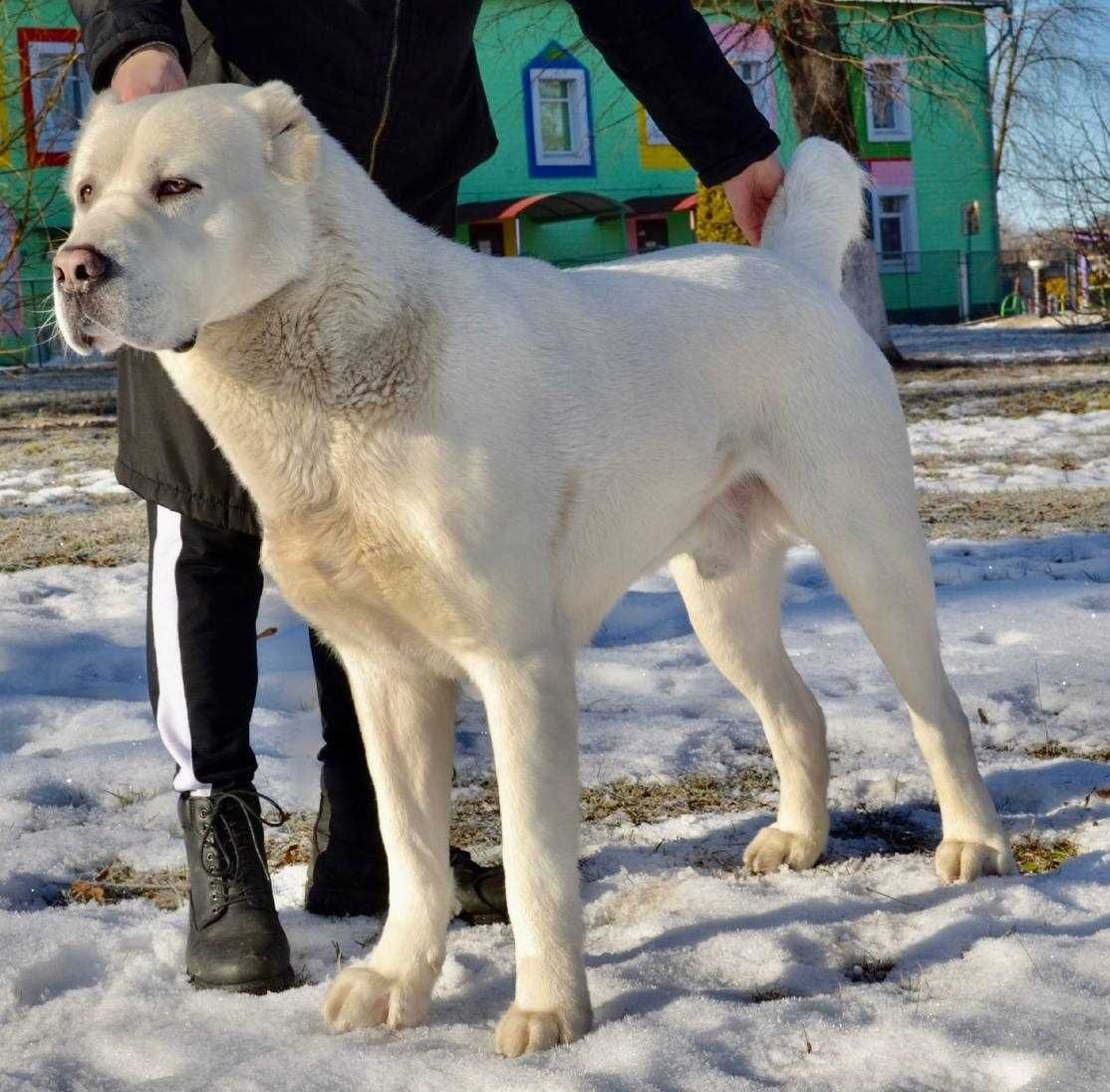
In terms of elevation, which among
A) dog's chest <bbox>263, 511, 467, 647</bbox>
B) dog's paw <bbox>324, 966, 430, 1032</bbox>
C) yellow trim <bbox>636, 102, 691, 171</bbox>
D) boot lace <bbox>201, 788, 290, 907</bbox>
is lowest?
dog's paw <bbox>324, 966, 430, 1032</bbox>

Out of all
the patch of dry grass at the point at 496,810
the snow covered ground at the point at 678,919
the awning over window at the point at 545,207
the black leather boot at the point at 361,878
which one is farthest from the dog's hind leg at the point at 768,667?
the awning over window at the point at 545,207

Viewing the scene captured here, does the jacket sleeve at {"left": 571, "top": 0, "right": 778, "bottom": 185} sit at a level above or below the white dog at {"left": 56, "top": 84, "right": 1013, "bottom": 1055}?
above

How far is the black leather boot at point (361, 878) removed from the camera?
2895mm

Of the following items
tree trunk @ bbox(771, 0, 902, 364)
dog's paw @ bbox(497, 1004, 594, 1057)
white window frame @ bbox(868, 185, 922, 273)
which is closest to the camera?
dog's paw @ bbox(497, 1004, 594, 1057)

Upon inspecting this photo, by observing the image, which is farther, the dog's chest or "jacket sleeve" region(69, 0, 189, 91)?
"jacket sleeve" region(69, 0, 189, 91)

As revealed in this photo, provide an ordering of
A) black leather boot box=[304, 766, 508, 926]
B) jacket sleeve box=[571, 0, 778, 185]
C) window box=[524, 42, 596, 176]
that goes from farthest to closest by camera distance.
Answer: window box=[524, 42, 596, 176] → jacket sleeve box=[571, 0, 778, 185] → black leather boot box=[304, 766, 508, 926]

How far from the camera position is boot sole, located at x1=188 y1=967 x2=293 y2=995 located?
8.25 feet

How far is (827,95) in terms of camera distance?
599 inches

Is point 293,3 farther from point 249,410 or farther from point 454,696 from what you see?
point 454,696

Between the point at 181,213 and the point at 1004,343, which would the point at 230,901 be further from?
the point at 1004,343

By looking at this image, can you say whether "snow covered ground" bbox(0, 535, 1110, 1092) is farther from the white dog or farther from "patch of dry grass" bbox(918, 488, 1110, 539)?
"patch of dry grass" bbox(918, 488, 1110, 539)

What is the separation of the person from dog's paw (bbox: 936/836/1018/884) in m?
0.86

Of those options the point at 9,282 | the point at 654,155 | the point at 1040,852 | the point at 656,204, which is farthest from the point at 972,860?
the point at 654,155


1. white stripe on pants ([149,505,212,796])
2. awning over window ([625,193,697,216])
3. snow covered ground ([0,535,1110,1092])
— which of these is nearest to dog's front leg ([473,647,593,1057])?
snow covered ground ([0,535,1110,1092])
